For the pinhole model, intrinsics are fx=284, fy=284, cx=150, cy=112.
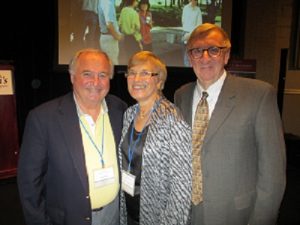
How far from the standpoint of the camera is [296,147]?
5441mm

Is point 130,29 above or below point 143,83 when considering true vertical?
above

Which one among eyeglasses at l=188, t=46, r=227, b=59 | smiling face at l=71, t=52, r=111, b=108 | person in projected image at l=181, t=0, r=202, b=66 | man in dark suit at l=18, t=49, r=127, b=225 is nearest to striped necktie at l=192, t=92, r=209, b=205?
eyeglasses at l=188, t=46, r=227, b=59

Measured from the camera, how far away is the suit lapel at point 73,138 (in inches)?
63.7

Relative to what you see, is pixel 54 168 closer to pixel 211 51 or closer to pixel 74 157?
pixel 74 157

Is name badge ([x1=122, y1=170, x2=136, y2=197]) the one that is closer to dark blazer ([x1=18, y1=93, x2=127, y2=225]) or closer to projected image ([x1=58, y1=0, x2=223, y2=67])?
dark blazer ([x1=18, y1=93, x2=127, y2=225])

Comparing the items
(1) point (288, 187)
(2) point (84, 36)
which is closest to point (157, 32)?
(2) point (84, 36)

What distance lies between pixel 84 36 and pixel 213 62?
3427mm

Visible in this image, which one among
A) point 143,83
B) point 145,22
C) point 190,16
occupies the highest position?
point 190,16

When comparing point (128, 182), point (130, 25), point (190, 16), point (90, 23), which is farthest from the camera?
point (190, 16)

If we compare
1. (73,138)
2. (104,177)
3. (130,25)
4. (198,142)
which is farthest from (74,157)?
(130,25)

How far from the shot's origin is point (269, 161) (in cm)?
148

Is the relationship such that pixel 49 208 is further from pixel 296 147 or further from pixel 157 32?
pixel 296 147

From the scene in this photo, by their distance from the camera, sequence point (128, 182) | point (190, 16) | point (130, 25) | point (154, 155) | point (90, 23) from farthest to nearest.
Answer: point (190, 16) → point (130, 25) → point (90, 23) → point (128, 182) → point (154, 155)

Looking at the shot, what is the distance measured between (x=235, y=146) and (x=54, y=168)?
1.04 m
